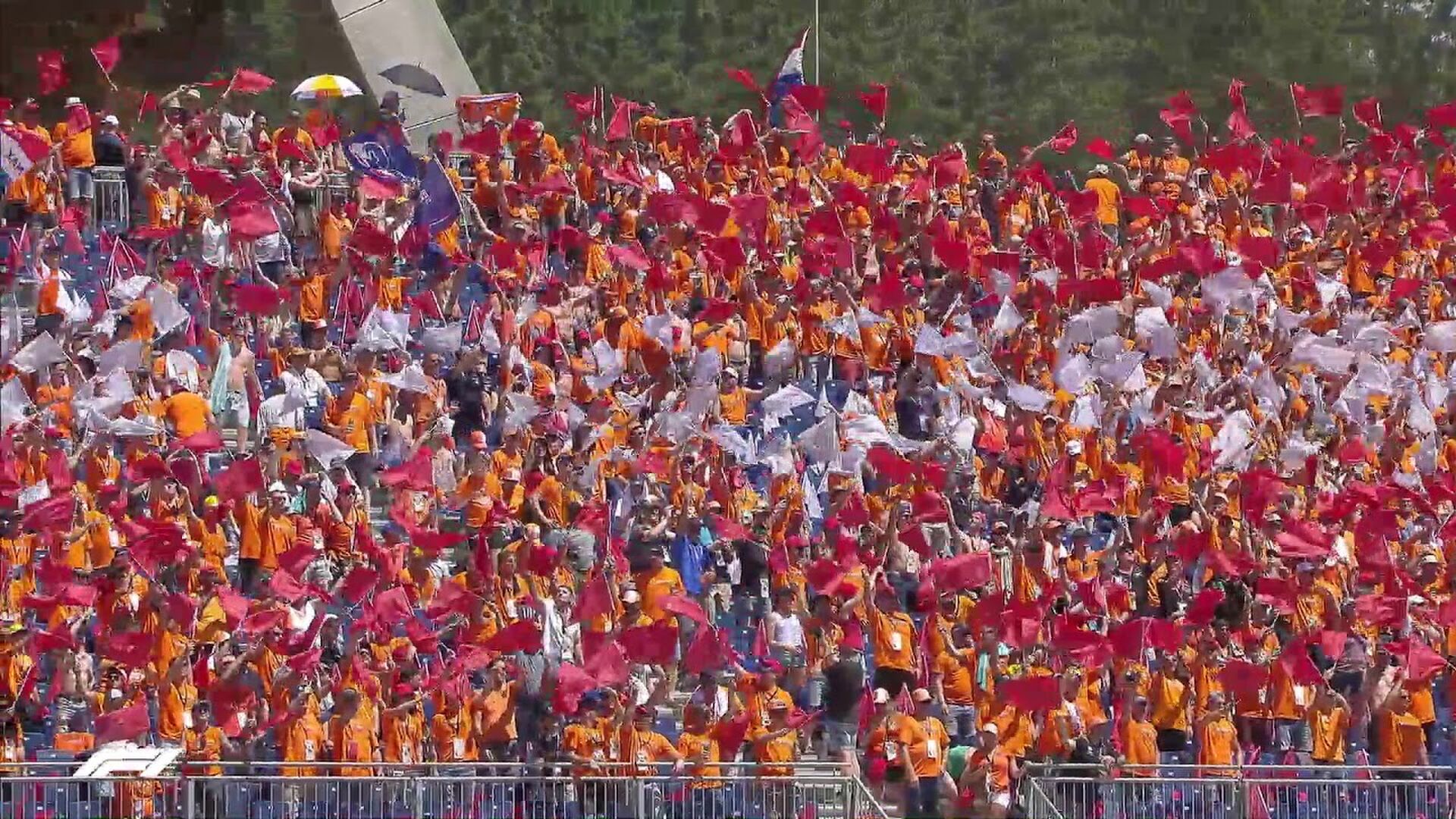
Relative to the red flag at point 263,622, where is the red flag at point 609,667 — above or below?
below

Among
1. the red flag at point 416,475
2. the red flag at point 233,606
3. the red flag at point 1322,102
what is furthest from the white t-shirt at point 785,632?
the red flag at point 1322,102

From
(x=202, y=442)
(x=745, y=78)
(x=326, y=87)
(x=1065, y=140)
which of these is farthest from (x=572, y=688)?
(x=745, y=78)

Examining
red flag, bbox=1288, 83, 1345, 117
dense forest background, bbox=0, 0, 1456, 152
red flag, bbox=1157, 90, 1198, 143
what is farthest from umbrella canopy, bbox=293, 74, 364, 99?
red flag, bbox=1288, 83, 1345, 117

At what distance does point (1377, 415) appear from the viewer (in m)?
22.8

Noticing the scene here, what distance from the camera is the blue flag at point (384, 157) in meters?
24.9

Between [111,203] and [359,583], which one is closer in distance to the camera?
[359,583]

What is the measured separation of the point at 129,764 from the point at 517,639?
270cm

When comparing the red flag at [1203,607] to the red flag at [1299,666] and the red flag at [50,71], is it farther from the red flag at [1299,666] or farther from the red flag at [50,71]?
the red flag at [50,71]

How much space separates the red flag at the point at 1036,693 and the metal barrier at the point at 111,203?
9.77m

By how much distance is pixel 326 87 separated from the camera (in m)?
28.2

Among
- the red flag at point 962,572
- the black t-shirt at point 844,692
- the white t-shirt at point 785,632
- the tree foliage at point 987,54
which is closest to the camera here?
the black t-shirt at point 844,692

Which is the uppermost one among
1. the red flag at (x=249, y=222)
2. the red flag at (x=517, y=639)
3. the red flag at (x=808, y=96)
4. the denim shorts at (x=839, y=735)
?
the red flag at (x=808, y=96)

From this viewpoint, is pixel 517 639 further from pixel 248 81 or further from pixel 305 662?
pixel 248 81

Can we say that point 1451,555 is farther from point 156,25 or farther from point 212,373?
point 156,25
